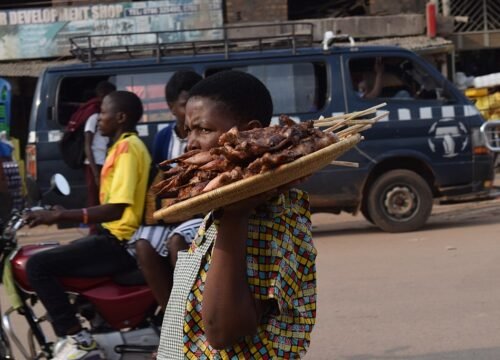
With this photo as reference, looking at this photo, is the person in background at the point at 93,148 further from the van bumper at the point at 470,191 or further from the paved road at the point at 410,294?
the van bumper at the point at 470,191

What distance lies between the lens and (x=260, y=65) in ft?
29.2

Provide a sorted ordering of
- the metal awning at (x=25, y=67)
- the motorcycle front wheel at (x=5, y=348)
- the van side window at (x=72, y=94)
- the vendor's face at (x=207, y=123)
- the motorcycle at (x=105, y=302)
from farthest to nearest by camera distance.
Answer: the metal awning at (x=25, y=67)
the van side window at (x=72, y=94)
the motorcycle front wheel at (x=5, y=348)
the motorcycle at (x=105, y=302)
the vendor's face at (x=207, y=123)

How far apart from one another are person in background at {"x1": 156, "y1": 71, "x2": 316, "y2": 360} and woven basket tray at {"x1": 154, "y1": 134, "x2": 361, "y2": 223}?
0.23ft

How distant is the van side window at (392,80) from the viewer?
29.7 feet

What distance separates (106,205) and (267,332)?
6.65 ft

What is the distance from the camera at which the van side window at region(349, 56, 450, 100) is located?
29.7 feet

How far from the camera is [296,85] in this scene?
29.4 ft

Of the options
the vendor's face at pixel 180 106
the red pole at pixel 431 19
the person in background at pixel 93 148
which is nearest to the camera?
the vendor's face at pixel 180 106

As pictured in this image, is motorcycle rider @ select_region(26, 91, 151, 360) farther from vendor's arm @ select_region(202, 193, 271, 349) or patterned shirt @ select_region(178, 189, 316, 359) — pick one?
vendor's arm @ select_region(202, 193, 271, 349)

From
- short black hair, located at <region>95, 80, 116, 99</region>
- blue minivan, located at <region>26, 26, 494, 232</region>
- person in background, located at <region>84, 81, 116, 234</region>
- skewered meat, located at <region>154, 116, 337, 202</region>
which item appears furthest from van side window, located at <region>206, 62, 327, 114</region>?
skewered meat, located at <region>154, 116, 337, 202</region>

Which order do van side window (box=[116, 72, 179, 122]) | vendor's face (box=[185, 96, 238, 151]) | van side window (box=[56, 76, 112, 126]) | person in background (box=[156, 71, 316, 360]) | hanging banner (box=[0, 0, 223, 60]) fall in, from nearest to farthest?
person in background (box=[156, 71, 316, 360]) < vendor's face (box=[185, 96, 238, 151]) < van side window (box=[116, 72, 179, 122]) < van side window (box=[56, 76, 112, 126]) < hanging banner (box=[0, 0, 223, 60])

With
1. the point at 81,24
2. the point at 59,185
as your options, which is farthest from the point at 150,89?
the point at 81,24

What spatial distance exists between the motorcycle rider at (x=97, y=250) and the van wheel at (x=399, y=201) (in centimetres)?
555

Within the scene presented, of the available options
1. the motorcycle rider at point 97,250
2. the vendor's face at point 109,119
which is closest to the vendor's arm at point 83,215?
the motorcycle rider at point 97,250
